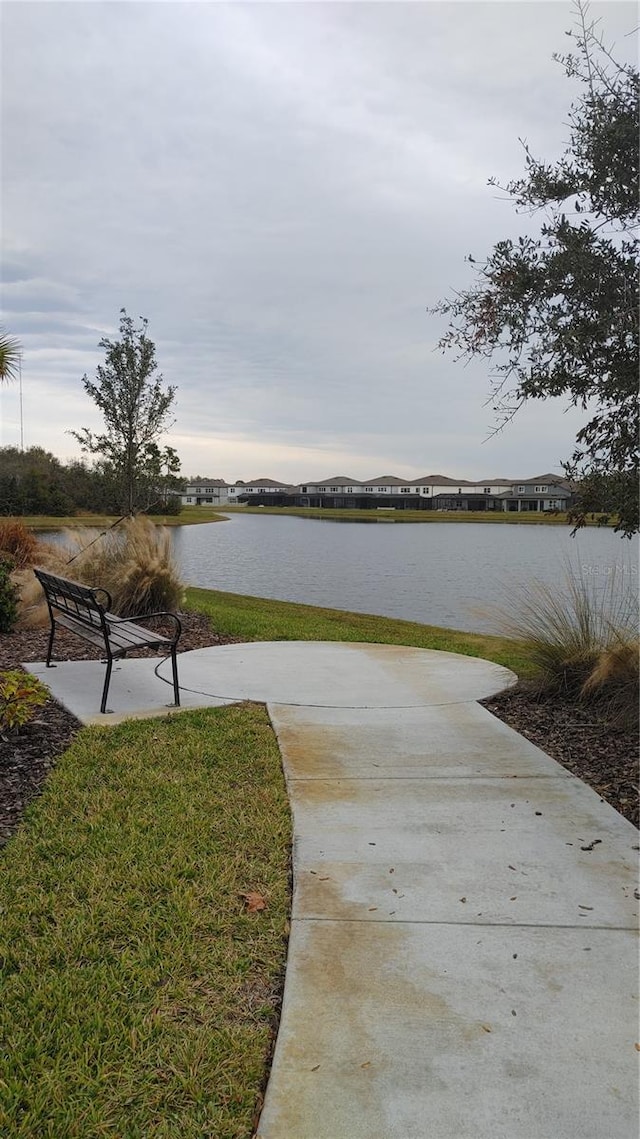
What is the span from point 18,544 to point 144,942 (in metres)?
11.1

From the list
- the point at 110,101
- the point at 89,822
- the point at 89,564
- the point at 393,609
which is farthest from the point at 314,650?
the point at 393,609

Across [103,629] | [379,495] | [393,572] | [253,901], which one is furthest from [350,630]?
[379,495]

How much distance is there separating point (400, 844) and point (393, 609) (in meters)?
13.7

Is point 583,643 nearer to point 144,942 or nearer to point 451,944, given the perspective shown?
point 451,944

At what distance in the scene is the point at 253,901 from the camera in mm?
3051

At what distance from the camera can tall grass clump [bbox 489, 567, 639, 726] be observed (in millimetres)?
5586

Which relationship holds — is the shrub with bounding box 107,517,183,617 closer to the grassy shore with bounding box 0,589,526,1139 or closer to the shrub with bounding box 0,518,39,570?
the shrub with bounding box 0,518,39,570

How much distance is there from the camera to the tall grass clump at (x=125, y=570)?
32.4ft

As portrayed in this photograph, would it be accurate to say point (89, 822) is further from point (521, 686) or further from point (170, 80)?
point (170, 80)

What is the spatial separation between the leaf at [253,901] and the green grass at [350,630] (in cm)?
398

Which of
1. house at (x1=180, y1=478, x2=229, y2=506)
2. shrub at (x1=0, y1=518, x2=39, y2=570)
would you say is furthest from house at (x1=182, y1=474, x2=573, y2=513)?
shrub at (x1=0, y1=518, x2=39, y2=570)

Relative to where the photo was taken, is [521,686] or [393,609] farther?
[393,609]

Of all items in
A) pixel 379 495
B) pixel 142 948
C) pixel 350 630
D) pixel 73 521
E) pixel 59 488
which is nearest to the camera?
pixel 142 948

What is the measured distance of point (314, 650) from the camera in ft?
27.6
